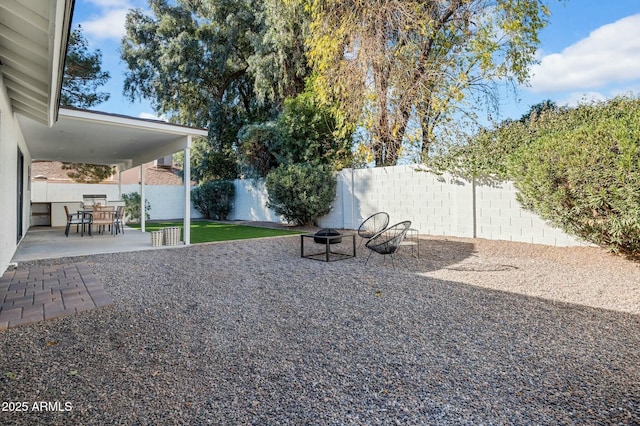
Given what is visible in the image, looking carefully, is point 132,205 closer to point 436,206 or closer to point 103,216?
point 103,216

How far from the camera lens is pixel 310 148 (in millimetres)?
13203

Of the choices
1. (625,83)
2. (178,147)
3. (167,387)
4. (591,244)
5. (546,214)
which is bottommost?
(167,387)

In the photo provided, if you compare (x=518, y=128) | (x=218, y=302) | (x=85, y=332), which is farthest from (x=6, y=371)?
(x=518, y=128)

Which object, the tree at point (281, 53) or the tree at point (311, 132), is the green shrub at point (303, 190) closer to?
the tree at point (311, 132)

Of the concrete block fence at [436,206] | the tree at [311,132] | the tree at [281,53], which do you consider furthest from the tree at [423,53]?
the tree at [281,53]

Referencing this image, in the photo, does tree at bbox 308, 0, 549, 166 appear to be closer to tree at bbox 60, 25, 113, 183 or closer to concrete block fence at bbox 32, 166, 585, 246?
concrete block fence at bbox 32, 166, 585, 246

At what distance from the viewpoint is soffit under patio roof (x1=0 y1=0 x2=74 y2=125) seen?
2938 millimetres

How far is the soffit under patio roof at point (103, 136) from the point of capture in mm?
7369

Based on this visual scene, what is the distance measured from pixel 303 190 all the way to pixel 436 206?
4597mm

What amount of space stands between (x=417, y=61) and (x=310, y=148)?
16.1 feet

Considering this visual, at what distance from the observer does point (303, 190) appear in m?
12.1

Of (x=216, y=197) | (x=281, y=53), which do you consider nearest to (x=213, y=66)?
(x=281, y=53)

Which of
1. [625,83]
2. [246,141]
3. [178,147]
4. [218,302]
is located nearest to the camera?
[218,302]

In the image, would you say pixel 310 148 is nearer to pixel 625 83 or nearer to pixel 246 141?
pixel 246 141
